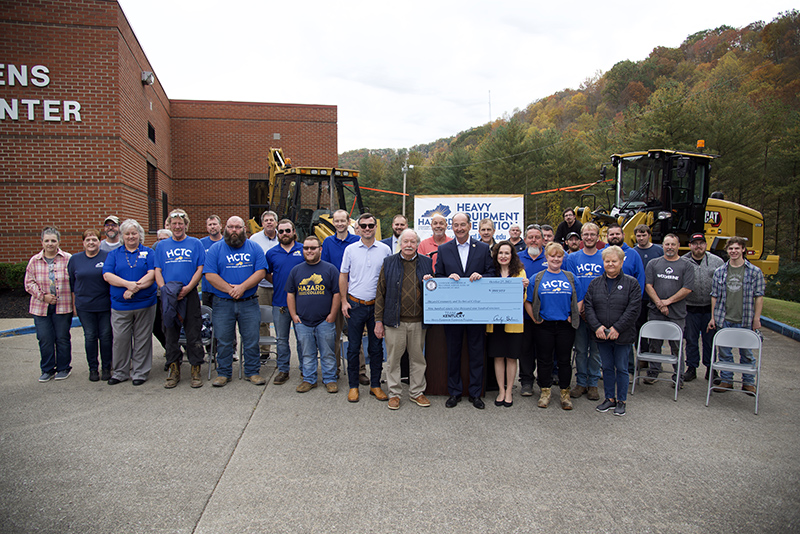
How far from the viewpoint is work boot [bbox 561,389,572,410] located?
4951 mm

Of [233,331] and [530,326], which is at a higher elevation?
[530,326]

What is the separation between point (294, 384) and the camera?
5719 millimetres

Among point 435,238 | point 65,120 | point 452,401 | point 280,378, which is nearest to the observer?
point 452,401

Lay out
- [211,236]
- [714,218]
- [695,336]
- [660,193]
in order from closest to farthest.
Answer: [695,336] < [211,236] < [660,193] < [714,218]

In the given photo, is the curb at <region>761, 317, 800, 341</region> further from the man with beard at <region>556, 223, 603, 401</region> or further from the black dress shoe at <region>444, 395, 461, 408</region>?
the black dress shoe at <region>444, 395, 461, 408</region>

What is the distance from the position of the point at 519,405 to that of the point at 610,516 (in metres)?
2.06

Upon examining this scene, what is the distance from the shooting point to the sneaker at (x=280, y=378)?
225 inches

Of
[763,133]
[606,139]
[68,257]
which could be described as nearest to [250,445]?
[68,257]

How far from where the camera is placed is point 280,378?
5742mm

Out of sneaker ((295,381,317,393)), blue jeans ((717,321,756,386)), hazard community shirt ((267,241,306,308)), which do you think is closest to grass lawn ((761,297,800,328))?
blue jeans ((717,321,756,386))

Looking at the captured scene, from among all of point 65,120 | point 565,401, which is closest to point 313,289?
point 565,401

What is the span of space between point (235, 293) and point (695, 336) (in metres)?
5.84

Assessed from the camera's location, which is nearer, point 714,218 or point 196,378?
point 196,378

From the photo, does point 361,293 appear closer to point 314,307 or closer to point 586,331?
point 314,307
